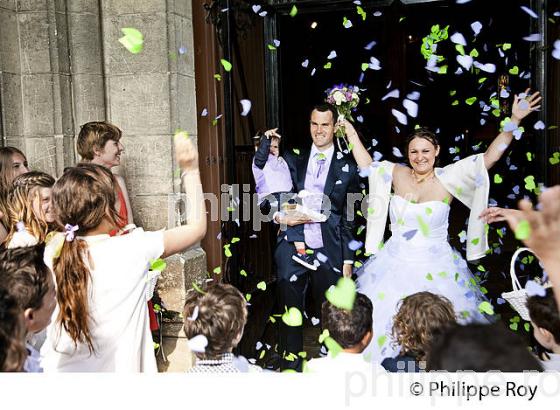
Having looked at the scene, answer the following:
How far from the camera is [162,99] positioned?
14.0 ft

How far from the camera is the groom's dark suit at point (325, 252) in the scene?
4.17 metres

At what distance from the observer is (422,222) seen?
399 centimetres

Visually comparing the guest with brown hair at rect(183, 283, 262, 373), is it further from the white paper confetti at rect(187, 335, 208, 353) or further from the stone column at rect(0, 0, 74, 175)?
the stone column at rect(0, 0, 74, 175)

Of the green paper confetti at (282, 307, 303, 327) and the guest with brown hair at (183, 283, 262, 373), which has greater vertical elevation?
the guest with brown hair at (183, 283, 262, 373)

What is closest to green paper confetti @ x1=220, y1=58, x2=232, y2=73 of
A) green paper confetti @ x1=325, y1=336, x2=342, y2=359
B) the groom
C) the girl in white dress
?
the groom

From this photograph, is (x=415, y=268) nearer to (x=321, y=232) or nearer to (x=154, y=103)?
(x=321, y=232)

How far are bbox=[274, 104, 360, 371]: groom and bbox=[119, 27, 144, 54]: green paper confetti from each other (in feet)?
4.25

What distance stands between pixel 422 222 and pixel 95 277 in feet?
7.68

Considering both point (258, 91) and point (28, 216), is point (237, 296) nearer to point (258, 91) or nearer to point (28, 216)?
point (28, 216)

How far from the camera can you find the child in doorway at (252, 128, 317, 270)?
425 cm

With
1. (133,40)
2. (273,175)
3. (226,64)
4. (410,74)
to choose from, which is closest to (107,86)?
(133,40)

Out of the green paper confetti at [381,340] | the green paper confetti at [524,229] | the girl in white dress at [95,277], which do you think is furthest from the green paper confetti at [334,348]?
the green paper confetti at [381,340]

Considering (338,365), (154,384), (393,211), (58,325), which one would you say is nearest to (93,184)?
(58,325)

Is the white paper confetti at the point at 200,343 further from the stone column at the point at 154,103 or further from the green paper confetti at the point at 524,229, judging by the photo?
the stone column at the point at 154,103
